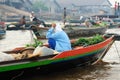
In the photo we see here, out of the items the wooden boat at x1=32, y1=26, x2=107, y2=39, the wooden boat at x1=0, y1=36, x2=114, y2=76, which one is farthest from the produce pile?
the wooden boat at x1=32, y1=26, x2=107, y2=39

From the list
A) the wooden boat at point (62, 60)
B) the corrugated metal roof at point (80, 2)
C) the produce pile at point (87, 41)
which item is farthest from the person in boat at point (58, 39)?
the corrugated metal roof at point (80, 2)

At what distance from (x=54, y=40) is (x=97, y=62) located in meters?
2.09

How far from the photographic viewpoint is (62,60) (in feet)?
28.3

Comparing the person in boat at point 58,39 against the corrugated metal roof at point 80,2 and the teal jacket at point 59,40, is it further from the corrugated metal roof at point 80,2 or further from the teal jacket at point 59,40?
the corrugated metal roof at point 80,2

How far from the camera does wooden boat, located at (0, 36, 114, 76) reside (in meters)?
7.55

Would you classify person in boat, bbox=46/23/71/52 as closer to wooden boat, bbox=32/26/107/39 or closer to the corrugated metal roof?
wooden boat, bbox=32/26/107/39

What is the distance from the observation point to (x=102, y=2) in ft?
346

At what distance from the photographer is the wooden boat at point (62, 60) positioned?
24.8 ft

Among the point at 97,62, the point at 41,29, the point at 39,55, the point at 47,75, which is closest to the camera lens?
the point at 39,55

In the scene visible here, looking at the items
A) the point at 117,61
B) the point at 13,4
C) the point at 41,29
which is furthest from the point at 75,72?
the point at 13,4

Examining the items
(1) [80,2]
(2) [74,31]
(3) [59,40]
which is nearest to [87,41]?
(3) [59,40]

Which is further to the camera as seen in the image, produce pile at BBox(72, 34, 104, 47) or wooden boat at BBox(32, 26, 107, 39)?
wooden boat at BBox(32, 26, 107, 39)

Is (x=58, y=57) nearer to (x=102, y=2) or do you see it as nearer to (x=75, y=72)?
(x=75, y=72)

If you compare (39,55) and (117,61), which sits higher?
(39,55)
